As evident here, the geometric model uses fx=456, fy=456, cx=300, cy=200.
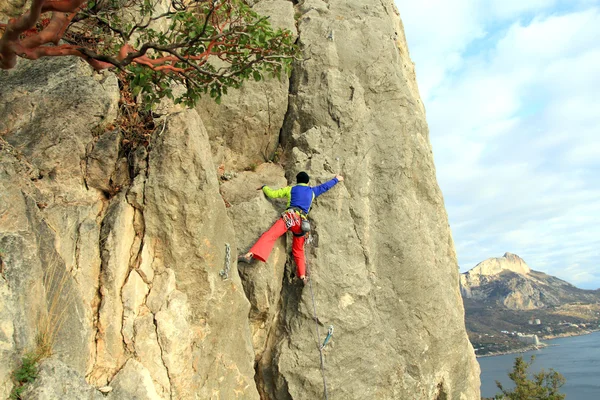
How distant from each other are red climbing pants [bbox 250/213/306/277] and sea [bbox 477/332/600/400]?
60401 millimetres

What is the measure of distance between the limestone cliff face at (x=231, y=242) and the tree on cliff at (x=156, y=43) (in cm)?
71

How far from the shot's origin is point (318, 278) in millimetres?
8070

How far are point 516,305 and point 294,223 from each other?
6176 inches

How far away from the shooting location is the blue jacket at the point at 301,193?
323 inches

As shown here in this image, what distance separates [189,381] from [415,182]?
20.2ft

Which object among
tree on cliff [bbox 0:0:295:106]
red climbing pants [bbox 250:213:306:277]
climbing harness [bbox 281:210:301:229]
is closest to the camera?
tree on cliff [bbox 0:0:295:106]

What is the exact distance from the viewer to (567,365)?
88250 mm

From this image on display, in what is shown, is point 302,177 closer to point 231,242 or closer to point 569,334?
point 231,242

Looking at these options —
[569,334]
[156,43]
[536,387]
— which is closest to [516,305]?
[569,334]

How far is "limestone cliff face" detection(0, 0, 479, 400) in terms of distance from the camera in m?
5.52

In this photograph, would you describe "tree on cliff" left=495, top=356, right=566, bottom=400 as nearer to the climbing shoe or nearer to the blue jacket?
the blue jacket

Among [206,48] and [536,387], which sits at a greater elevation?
[206,48]

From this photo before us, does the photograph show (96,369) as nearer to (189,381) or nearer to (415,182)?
(189,381)

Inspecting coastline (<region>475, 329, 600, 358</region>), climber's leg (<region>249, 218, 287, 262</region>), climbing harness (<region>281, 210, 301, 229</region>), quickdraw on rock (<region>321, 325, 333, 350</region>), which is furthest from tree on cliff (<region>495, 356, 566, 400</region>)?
coastline (<region>475, 329, 600, 358</region>)
